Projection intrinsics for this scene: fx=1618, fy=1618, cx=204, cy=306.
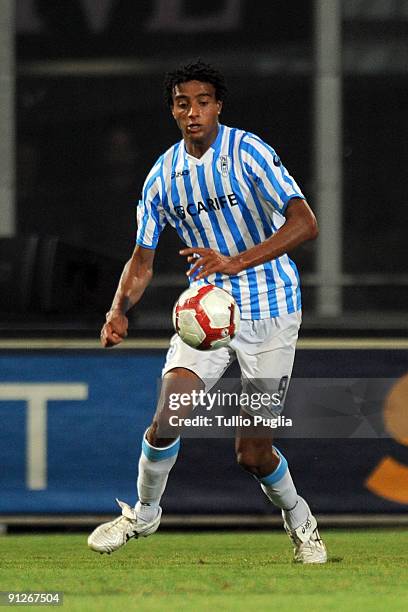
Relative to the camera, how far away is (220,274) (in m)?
6.35

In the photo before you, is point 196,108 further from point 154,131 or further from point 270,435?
point 154,131

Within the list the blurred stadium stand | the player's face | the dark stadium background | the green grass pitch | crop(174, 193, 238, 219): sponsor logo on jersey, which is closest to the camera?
the green grass pitch

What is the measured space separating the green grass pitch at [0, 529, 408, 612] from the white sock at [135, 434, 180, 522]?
8.7 inches

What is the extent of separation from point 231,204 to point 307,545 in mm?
1363

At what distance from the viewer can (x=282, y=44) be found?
8.62 meters

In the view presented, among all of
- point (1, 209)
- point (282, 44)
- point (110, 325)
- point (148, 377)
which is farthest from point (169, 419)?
point (282, 44)

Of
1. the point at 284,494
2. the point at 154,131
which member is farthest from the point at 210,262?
the point at 154,131

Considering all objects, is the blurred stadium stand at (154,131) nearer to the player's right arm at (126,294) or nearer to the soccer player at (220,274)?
the player's right arm at (126,294)

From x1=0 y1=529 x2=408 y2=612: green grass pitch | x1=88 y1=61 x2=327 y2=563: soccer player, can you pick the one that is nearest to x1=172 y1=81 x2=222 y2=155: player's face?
x1=88 y1=61 x2=327 y2=563: soccer player

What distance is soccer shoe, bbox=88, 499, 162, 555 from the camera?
628cm

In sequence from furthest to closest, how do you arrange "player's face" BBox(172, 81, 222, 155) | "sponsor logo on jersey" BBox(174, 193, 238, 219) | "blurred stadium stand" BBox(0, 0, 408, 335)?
"blurred stadium stand" BBox(0, 0, 408, 335)
"sponsor logo on jersey" BBox(174, 193, 238, 219)
"player's face" BBox(172, 81, 222, 155)

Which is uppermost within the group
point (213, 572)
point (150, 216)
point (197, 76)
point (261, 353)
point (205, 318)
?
point (197, 76)

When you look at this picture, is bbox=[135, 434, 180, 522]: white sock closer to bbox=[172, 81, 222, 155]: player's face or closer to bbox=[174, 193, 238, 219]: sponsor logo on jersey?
bbox=[174, 193, 238, 219]: sponsor logo on jersey

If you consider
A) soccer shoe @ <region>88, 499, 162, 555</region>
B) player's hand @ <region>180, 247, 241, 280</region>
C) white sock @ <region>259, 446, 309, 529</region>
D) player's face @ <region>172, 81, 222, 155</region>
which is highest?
player's face @ <region>172, 81, 222, 155</region>
